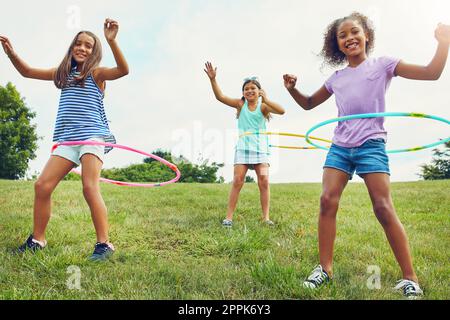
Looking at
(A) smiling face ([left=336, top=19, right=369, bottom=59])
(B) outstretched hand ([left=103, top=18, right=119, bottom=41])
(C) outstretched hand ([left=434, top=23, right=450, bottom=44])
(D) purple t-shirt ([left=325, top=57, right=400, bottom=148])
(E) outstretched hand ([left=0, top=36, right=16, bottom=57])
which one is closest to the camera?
(C) outstretched hand ([left=434, top=23, right=450, bottom=44])

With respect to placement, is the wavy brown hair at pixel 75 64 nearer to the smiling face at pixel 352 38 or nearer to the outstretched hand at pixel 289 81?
the outstretched hand at pixel 289 81

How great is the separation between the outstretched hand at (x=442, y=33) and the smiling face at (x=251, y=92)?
316 centimetres

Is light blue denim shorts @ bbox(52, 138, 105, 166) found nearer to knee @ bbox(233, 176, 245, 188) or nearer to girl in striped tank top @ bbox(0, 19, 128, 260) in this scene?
girl in striped tank top @ bbox(0, 19, 128, 260)

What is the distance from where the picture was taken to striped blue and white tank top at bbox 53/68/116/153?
4027mm

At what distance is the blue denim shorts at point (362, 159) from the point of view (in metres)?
3.28

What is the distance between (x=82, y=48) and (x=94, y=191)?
4.41ft

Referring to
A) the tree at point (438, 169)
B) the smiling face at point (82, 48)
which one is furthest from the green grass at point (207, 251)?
the tree at point (438, 169)

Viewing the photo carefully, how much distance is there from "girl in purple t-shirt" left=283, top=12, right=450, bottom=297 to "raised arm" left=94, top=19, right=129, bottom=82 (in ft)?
5.85

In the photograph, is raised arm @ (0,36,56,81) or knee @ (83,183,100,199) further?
raised arm @ (0,36,56,81)

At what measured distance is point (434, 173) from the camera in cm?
2105

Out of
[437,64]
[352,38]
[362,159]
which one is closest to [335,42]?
[352,38]

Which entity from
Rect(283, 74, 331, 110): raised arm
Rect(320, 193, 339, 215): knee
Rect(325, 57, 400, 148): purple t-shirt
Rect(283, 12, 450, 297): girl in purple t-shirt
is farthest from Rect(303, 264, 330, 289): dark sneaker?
Rect(283, 74, 331, 110): raised arm

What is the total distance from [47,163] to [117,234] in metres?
1.33

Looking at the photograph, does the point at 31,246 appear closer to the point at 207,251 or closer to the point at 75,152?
the point at 75,152
